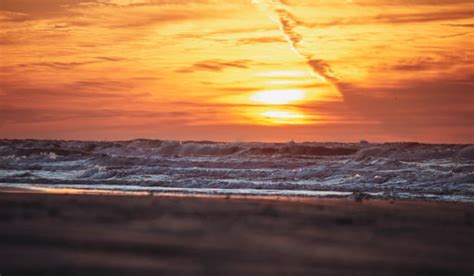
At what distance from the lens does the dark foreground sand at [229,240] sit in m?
7.14

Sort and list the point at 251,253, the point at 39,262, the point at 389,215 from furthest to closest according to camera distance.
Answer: the point at 389,215
the point at 251,253
the point at 39,262

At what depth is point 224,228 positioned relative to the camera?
10.1m

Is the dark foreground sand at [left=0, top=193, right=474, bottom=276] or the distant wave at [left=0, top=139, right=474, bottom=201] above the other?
the distant wave at [left=0, top=139, right=474, bottom=201]

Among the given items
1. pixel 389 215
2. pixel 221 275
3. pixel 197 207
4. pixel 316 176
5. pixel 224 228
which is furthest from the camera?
pixel 316 176

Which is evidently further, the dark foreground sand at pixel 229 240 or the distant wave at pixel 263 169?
the distant wave at pixel 263 169

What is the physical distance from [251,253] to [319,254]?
71 centimetres

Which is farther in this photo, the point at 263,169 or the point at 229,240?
the point at 263,169

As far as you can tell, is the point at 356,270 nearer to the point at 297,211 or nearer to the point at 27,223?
the point at 27,223

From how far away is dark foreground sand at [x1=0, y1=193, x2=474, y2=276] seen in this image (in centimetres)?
714

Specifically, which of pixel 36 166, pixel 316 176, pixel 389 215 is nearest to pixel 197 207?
pixel 389 215

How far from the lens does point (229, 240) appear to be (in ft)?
29.0

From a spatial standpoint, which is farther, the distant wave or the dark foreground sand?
the distant wave

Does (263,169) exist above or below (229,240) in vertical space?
above

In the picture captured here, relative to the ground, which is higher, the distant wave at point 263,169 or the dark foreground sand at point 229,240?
the distant wave at point 263,169
